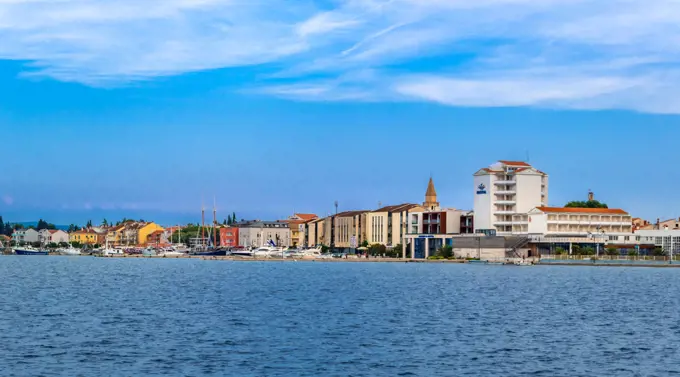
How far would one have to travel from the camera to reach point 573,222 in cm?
16475

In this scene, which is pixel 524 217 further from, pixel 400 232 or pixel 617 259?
pixel 400 232

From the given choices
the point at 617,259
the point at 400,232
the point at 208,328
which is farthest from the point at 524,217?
the point at 208,328

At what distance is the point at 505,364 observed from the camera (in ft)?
112

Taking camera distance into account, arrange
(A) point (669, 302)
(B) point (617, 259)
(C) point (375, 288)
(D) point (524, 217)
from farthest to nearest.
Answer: (D) point (524, 217), (B) point (617, 259), (C) point (375, 288), (A) point (669, 302)

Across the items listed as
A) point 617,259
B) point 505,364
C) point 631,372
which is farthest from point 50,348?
point 617,259

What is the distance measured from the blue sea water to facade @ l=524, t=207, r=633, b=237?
90304mm

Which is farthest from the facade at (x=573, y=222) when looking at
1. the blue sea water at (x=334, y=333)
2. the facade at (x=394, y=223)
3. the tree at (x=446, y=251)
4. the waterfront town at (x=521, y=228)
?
Result: the blue sea water at (x=334, y=333)

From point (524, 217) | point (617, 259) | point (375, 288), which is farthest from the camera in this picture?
point (524, 217)

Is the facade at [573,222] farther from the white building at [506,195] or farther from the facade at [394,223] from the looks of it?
the facade at [394,223]

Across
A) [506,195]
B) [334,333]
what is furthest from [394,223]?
[334,333]

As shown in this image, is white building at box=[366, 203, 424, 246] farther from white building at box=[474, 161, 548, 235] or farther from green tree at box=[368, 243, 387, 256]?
white building at box=[474, 161, 548, 235]

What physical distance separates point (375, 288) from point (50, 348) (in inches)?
1737

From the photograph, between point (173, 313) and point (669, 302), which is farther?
point (669, 302)

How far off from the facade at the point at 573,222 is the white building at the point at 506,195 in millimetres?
1852
